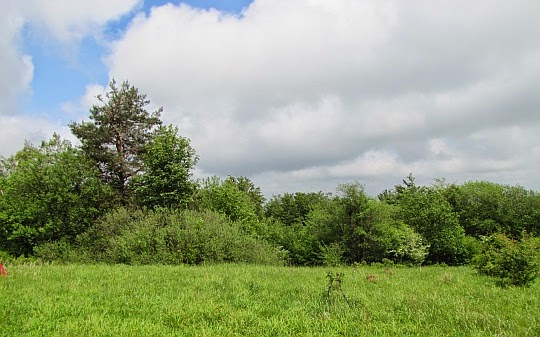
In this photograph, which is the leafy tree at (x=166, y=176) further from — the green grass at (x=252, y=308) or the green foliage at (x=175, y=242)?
the green grass at (x=252, y=308)

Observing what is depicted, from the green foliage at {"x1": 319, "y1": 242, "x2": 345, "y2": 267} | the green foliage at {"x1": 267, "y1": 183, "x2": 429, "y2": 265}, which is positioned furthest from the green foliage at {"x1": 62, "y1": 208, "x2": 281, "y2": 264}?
the green foliage at {"x1": 267, "y1": 183, "x2": 429, "y2": 265}

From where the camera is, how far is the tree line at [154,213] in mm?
26391

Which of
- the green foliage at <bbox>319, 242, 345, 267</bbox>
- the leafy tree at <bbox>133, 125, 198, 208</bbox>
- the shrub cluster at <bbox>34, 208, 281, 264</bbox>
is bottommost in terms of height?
the green foliage at <bbox>319, 242, 345, 267</bbox>

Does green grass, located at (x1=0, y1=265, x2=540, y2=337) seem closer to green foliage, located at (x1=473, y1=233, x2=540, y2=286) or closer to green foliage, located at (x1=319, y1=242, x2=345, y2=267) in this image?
green foliage, located at (x1=473, y1=233, x2=540, y2=286)

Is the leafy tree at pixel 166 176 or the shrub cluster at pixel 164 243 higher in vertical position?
the leafy tree at pixel 166 176

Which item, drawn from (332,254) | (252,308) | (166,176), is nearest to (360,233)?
(332,254)

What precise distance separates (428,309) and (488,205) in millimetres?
65931

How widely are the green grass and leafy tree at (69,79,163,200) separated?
23.0m

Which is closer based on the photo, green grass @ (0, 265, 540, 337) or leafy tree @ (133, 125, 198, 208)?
green grass @ (0, 265, 540, 337)

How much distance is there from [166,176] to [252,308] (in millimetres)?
24220

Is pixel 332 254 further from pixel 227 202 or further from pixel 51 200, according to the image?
pixel 51 200

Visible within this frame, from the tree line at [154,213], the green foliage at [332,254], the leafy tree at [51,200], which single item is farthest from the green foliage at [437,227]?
the leafy tree at [51,200]

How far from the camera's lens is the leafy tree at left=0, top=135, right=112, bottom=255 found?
32.0m

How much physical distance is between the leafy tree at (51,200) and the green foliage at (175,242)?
465 centimetres
